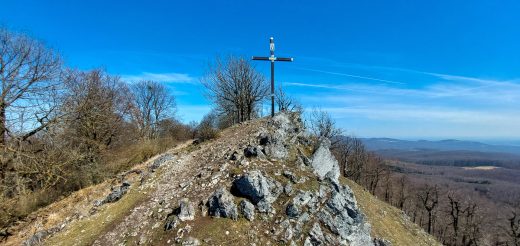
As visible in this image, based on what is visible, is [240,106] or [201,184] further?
[240,106]

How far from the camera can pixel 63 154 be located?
57.1 ft

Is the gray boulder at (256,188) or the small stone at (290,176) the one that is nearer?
the gray boulder at (256,188)

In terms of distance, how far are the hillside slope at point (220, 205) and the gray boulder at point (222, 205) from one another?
0.04 metres

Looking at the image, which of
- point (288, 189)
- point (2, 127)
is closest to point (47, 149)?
point (2, 127)

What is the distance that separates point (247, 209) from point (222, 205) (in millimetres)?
1095

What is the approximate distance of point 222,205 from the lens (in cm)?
1446

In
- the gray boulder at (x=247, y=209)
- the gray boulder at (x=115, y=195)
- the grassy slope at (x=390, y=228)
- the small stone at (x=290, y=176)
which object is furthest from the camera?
the grassy slope at (x=390, y=228)

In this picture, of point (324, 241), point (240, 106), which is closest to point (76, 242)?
point (324, 241)

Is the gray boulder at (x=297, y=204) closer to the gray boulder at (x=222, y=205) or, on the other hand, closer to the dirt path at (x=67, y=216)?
the gray boulder at (x=222, y=205)

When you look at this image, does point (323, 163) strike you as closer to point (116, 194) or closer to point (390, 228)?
point (390, 228)

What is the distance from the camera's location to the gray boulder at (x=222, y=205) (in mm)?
14336

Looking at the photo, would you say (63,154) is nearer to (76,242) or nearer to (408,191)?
(76,242)

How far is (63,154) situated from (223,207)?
9293 mm

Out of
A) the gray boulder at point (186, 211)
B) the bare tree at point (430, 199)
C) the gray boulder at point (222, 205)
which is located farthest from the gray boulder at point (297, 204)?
the bare tree at point (430, 199)
